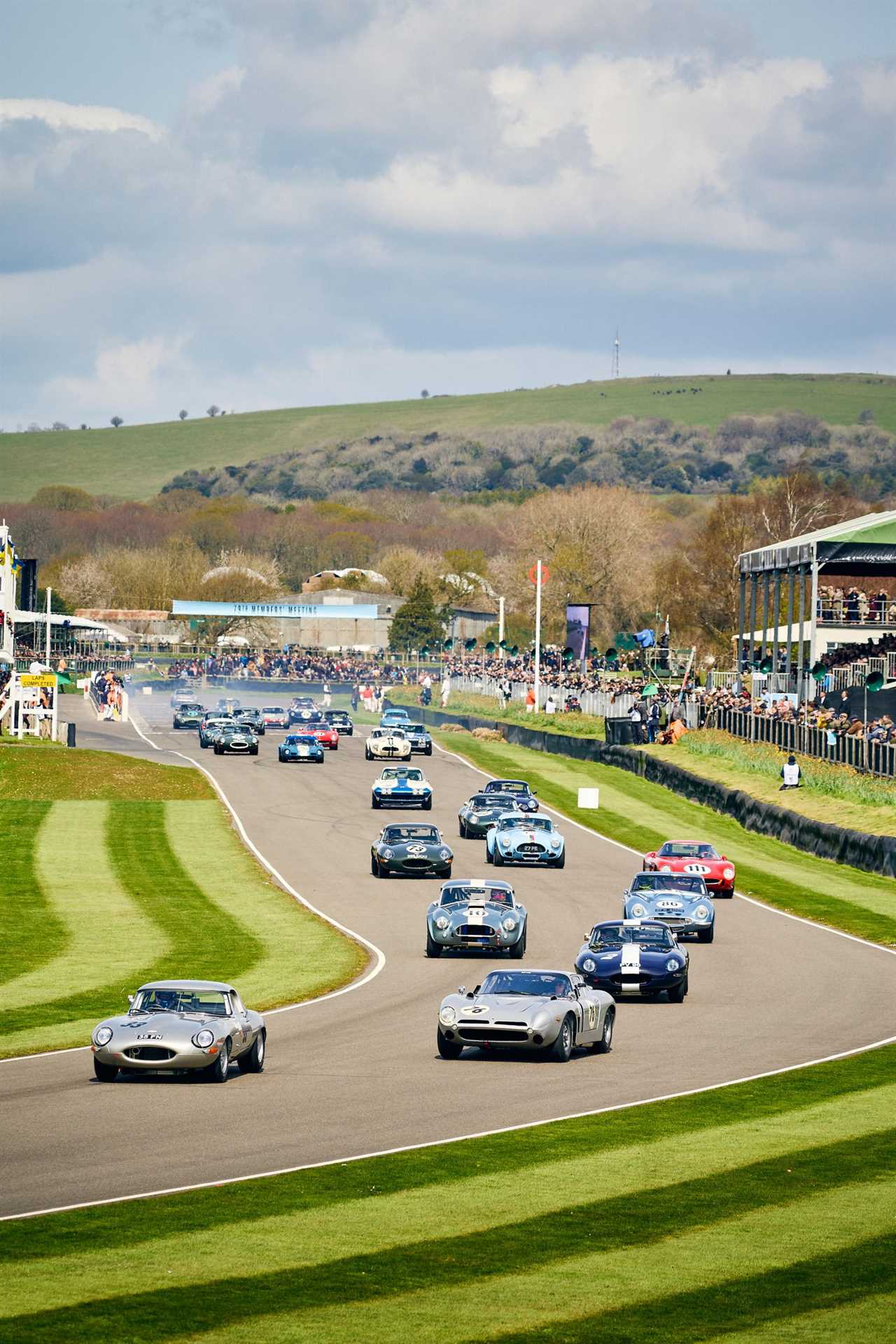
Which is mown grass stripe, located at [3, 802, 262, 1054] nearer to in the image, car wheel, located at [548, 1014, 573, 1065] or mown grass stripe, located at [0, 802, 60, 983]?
mown grass stripe, located at [0, 802, 60, 983]

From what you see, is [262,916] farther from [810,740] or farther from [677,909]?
[810,740]

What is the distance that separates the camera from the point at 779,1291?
1372cm

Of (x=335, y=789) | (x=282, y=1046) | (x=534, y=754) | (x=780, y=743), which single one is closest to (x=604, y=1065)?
(x=282, y=1046)

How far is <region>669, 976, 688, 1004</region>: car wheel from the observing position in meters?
29.1

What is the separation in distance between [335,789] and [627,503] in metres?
113

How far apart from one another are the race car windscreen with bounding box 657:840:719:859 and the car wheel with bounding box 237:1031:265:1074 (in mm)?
20039

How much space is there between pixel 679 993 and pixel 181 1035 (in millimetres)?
10037

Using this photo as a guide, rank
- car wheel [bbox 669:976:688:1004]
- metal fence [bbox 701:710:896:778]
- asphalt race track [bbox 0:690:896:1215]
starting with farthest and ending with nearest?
metal fence [bbox 701:710:896:778] < car wheel [bbox 669:976:688:1004] < asphalt race track [bbox 0:690:896:1215]

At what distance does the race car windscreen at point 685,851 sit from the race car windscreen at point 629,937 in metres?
12.0

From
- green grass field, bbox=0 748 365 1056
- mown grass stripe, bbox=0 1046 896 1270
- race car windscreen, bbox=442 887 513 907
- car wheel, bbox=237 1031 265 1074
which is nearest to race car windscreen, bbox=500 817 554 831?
green grass field, bbox=0 748 365 1056

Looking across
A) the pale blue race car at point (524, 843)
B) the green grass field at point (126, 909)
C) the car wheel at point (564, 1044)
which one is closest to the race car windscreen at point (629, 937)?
the green grass field at point (126, 909)

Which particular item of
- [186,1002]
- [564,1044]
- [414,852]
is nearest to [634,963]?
[564,1044]

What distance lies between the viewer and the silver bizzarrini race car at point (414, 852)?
4222 centimetres

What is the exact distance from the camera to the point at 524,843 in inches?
1768
